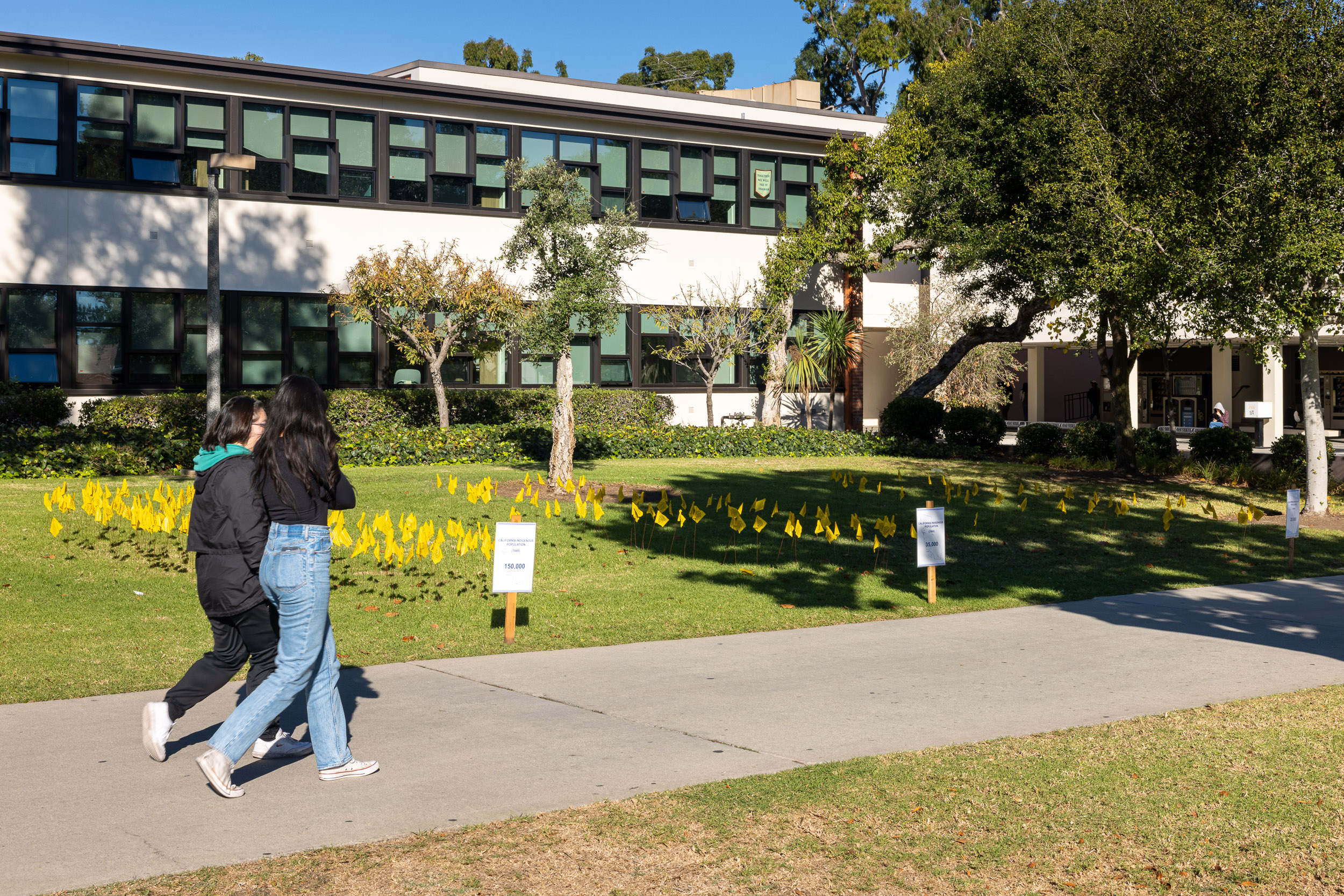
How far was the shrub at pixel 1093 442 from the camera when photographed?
2411 cm

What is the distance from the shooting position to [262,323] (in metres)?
23.9

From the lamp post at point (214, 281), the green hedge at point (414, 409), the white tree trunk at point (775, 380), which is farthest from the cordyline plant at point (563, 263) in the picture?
the white tree trunk at point (775, 380)

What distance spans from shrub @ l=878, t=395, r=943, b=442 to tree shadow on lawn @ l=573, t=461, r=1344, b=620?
805cm

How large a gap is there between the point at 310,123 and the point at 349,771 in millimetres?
21022

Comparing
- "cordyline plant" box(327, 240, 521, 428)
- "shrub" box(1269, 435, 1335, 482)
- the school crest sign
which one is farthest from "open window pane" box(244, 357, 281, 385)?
"shrub" box(1269, 435, 1335, 482)

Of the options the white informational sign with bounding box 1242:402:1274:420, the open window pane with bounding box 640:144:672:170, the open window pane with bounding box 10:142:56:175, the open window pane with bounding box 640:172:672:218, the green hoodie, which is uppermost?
the open window pane with bounding box 640:144:672:170

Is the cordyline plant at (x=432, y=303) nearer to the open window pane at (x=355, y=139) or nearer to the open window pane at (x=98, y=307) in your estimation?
the open window pane at (x=355, y=139)

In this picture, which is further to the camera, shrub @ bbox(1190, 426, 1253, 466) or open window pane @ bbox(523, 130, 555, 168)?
open window pane @ bbox(523, 130, 555, 168)

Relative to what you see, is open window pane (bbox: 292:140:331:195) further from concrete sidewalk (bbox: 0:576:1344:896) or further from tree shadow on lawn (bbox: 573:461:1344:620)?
concrete sidewalk (bbox: 0:576:1344:896)

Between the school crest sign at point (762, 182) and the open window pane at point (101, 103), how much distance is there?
46.7ft

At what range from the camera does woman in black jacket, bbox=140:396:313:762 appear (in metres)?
5.52

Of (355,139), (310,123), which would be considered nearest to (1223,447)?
(355,139)

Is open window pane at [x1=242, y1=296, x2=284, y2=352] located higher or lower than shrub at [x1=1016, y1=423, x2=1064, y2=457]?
higher

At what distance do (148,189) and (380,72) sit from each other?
639cm
